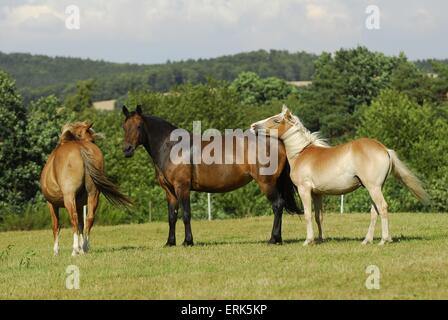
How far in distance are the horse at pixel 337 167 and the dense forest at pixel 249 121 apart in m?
6.04

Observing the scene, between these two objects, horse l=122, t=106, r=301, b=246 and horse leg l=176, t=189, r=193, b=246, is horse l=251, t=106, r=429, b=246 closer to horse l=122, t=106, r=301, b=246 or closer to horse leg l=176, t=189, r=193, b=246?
horse l=122, t=106, r=301, b=246

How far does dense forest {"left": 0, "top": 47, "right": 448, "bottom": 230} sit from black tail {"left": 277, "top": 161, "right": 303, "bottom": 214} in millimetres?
5574

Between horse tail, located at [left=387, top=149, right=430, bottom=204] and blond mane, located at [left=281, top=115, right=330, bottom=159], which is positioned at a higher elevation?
blond mane, located at [left=281, top=115, right=330, bottom=159]

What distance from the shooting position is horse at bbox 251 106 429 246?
13.1 meters

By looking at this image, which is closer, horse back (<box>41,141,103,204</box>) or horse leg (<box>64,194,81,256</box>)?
horse leg (<box>64,194,81,256</box>)

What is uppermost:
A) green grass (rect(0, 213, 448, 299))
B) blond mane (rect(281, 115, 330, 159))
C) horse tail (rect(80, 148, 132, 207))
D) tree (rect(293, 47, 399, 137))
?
tree (rect(293, 47, 399, 137))

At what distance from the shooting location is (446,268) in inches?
405

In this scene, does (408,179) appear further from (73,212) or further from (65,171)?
(65,171)

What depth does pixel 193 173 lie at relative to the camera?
49.1 feet

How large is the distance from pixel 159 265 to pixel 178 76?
17850 cm

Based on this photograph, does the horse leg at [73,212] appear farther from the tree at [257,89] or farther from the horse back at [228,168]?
the tree at [257,89]

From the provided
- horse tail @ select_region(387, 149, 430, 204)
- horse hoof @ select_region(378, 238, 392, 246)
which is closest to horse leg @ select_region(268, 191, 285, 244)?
horse hoof @ select_region(378, 238, 392, 246)
